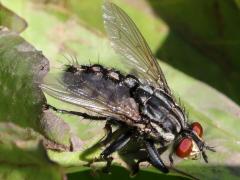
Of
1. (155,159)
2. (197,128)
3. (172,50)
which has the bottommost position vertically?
(172,50)

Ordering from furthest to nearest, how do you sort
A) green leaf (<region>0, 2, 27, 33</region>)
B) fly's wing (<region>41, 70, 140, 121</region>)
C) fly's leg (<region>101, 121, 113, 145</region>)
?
green leaf (<region>0, 2, 27, 33</region>)
fly's leg (<region>101, 121, 113, 145</region>)
fly's wing (<region>41, 70, 140, 121</region>)

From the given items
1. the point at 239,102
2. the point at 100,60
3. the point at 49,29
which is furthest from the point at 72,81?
the point at 239,102

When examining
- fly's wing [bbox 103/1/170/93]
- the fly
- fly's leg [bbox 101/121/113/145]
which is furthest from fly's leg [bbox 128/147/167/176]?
fly's wing [bbox 103/1/170/93]

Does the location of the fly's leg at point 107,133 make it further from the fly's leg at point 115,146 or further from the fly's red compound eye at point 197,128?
the fly's red compound eye at point 197,128

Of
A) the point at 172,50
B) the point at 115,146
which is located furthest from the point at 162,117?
the point at 172,50

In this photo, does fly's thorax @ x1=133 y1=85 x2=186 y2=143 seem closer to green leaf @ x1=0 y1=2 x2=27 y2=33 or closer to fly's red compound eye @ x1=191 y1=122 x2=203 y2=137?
fly's red compound eye @ x1=191 y1=122 x2=203 y2=137

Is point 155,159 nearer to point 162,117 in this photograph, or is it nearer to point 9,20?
point 162,117
